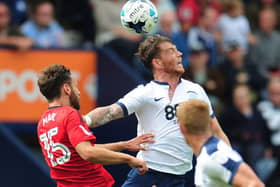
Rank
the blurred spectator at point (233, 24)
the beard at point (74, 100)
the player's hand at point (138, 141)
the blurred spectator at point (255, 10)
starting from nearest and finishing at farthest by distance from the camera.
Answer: the beard at point (74, 100)
the player's hand at point (138, 141)
the blurred spectator at point (233, 24)
the blurred spectator at point (255, 10)

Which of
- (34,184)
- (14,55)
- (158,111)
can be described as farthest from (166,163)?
(14,55)

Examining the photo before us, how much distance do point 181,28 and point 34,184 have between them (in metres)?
4.14

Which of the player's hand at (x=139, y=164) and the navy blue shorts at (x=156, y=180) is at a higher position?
the player's hand at (x=139, y=164)

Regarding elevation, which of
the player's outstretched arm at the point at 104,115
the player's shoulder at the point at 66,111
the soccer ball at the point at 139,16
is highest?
the soccer ball at the point at 139,16

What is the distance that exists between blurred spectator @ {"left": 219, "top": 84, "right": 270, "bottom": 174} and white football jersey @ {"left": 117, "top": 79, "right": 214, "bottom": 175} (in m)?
5.03

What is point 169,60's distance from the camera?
9.58 metres

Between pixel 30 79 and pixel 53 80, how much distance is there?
16.7 ft

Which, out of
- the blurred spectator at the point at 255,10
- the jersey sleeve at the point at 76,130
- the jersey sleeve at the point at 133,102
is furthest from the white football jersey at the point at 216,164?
the blurred spectator at the point at 255,10

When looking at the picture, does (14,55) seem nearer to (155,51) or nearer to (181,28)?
(181,28)

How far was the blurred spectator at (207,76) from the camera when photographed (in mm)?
15000

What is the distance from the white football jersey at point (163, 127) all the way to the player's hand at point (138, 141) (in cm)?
22

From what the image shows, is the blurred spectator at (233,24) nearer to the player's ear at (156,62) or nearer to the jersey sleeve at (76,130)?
the player's ear at (156,62)

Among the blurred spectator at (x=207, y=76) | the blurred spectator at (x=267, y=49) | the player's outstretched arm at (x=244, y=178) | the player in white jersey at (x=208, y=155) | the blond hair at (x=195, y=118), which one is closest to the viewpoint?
the player's outstretched arm at (x=244, y=178)

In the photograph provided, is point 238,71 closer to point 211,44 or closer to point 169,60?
point 211,44
